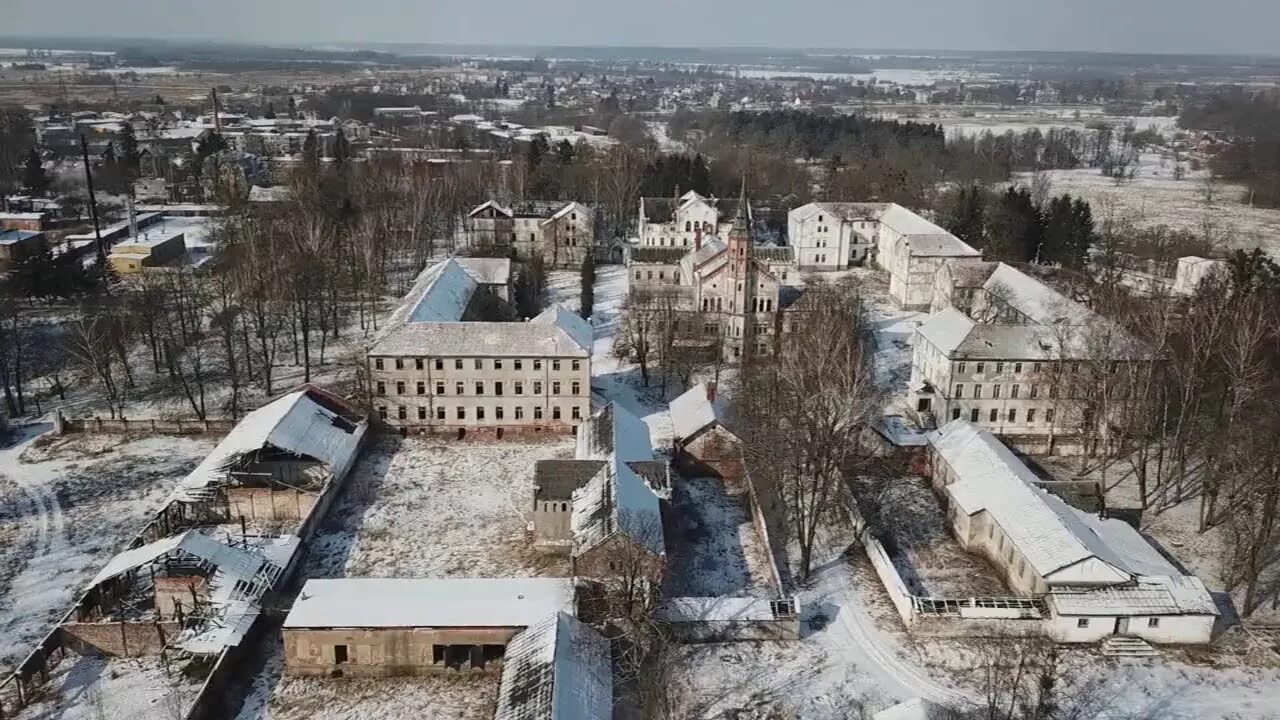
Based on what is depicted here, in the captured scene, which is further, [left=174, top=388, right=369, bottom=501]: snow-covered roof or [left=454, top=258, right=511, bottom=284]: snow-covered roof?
[left=454, top=258, right=511, bottom=284]: snow-covered roof

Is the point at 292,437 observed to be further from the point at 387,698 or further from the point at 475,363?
Answer: the point at 387,698

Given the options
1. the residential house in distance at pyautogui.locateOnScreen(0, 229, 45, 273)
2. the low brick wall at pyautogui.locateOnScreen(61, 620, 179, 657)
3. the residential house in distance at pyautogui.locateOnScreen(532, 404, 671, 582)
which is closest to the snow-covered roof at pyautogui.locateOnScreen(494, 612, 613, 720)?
the residential house in distance at pyautogui.locateOnScreen(532, 404, 671, 582)

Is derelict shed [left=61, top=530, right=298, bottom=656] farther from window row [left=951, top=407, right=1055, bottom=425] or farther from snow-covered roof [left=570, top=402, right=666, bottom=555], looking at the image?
window row [left=951, top=407, right=1055, bottom=425]

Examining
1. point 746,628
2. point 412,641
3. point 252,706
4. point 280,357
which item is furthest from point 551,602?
point 280,357

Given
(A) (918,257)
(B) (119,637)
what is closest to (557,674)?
(B) (119,637)

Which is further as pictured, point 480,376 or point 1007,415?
point 1007,415
